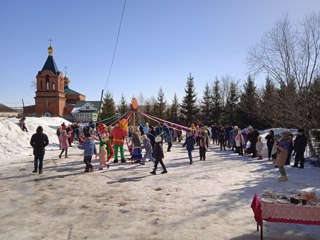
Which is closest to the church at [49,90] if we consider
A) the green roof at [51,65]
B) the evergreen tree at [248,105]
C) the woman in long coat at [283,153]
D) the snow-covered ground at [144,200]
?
the green roof at [51,65]

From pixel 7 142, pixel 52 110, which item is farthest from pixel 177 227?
pixel 52 110

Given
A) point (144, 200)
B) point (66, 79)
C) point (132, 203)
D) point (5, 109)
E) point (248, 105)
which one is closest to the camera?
point (132, 203)

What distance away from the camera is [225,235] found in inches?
241

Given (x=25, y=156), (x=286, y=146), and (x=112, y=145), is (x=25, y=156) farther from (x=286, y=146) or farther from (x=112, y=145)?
(x=286, y=146)

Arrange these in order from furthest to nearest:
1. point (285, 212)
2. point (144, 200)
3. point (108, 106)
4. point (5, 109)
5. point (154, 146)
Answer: point (5, 109) < point (108, 106) < point (154, 146) < point (144, 200) < point (285, 212)

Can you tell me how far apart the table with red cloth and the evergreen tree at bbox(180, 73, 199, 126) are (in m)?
42.0

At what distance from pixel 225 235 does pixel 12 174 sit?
32.8ft

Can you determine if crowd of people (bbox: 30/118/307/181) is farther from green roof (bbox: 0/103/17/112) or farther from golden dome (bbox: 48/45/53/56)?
green roof (bbox: 0/103/17/112)

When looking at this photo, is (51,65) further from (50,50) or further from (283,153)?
(283,153)

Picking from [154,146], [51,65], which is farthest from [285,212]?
[51,65]

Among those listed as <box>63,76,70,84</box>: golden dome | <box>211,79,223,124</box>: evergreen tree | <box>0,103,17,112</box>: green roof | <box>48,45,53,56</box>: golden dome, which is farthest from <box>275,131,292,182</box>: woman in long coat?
<box>0,103,17,112</box>: green roof

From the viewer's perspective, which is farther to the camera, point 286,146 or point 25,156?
point 25,156

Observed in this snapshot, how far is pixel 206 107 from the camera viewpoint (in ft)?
160

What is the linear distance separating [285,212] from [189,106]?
4233cm
